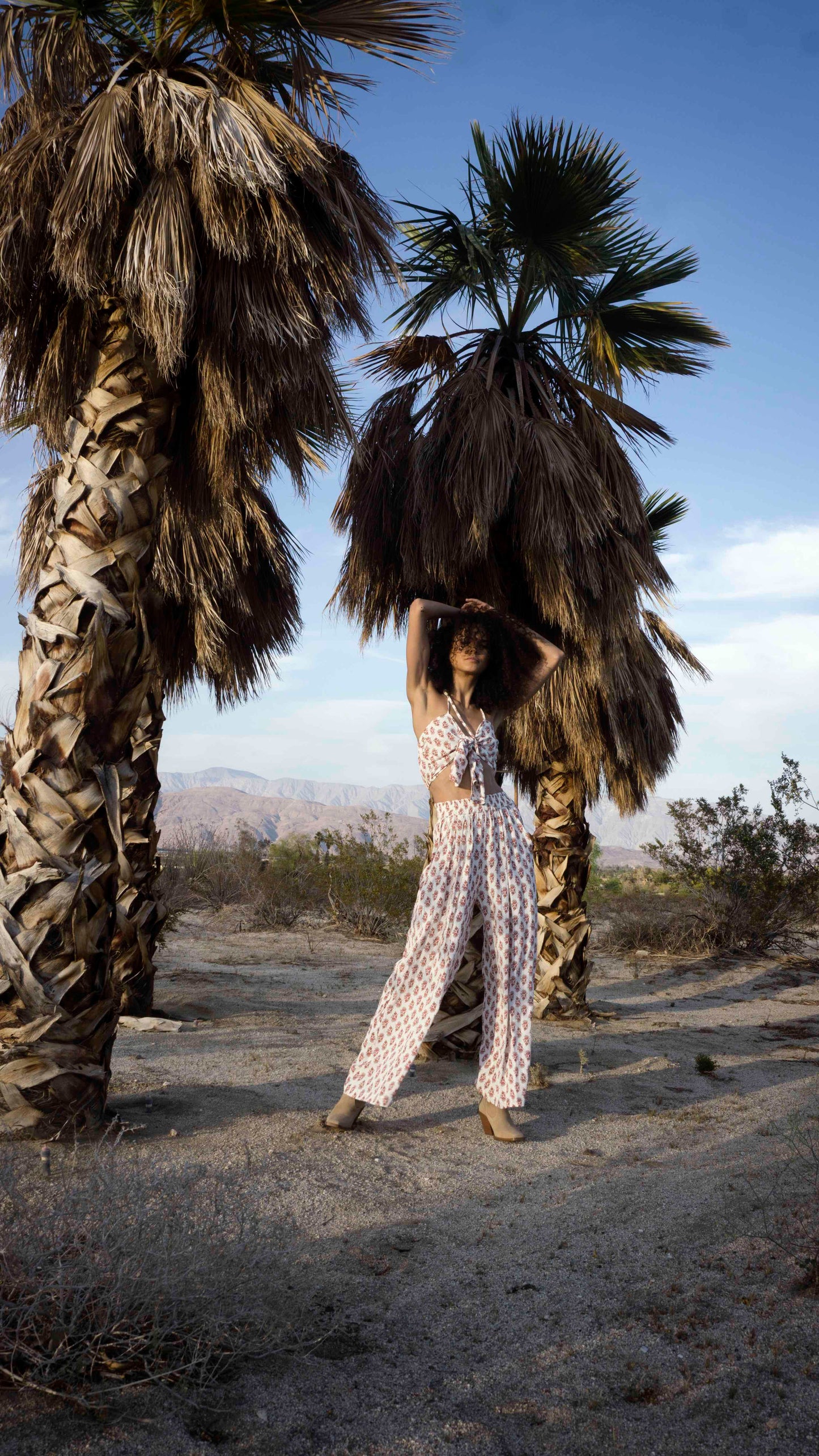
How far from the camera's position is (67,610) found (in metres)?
3.62

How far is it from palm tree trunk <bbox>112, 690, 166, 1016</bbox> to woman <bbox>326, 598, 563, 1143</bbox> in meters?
2.91

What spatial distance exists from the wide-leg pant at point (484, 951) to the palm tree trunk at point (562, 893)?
3783mm

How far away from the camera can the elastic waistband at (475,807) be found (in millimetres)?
3990

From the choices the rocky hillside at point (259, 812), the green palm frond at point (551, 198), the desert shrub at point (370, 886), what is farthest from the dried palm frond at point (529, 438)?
the rocky hillside at point (259, 812)

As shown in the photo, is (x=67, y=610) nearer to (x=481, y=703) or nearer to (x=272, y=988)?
(x=481, y=703)

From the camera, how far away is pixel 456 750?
→ 405cm

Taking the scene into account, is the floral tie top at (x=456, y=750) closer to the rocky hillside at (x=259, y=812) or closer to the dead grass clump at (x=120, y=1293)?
the dead grass clump at (x=120, y=1293)

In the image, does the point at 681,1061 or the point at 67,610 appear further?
the point at 681,1061

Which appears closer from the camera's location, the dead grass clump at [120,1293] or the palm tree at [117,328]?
the dead grass clump at [120,1293]

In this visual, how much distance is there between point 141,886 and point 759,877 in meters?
8.82

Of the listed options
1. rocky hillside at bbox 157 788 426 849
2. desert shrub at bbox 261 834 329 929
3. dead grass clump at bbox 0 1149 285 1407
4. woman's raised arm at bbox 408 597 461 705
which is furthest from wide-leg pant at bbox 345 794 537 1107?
rocky hillside at bbox 157 788 426 849

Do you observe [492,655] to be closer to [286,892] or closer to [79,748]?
[79,748]

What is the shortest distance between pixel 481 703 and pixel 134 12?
12.7ft

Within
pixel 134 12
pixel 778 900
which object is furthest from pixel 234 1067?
pixel 778 900
